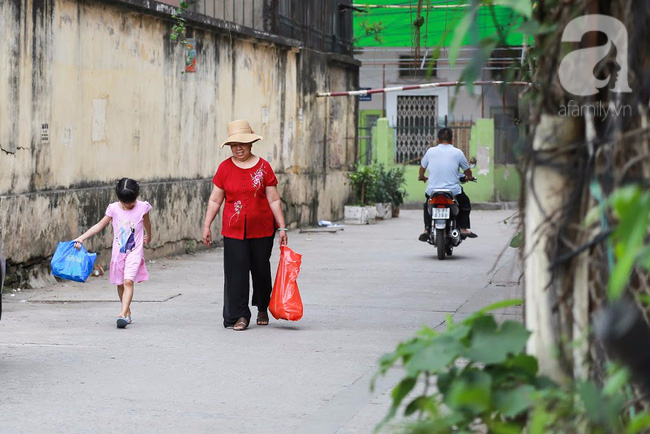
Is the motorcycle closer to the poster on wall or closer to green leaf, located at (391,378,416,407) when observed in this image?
the poster on wall

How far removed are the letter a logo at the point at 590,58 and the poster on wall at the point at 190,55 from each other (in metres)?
13.6

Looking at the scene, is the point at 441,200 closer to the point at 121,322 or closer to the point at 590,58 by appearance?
the point at 121,322

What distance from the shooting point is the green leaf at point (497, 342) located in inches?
125

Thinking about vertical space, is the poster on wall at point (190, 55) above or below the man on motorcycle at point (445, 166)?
above

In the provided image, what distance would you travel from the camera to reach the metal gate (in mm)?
29578

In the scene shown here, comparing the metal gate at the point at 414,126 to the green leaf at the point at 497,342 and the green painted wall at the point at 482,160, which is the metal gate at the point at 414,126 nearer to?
the green painted wall at the point at 482,160

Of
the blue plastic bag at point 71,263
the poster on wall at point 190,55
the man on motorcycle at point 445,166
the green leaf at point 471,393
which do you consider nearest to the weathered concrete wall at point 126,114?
the poster on wall at point 190,55

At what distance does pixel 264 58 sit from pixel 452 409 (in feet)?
56.2

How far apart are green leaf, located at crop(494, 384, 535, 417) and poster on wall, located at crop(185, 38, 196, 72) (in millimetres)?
13763

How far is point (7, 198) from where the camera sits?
1148 cm

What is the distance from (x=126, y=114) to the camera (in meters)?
14.6

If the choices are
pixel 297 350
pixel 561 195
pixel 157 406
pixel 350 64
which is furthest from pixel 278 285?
pixel 350 64

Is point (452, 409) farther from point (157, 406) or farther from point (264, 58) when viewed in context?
point (264, 58)

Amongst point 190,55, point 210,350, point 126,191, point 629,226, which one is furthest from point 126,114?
point 629,226
